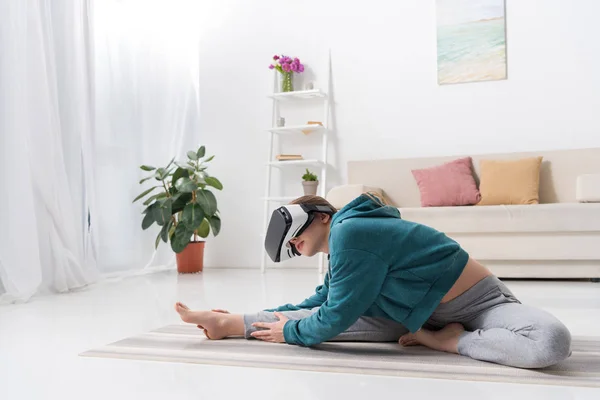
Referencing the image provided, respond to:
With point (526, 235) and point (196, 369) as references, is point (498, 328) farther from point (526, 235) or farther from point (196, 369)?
point (526, 235)

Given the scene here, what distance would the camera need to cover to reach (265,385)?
142 cm

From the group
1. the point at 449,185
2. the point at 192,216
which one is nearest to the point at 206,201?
the point at 192,216

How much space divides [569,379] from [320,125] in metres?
3.77

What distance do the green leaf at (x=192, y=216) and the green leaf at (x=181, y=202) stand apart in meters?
0.12

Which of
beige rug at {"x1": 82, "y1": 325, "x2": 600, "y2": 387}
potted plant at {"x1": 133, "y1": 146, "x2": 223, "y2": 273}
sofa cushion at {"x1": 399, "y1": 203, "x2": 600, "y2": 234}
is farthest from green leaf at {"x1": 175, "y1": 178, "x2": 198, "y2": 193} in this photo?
beige rug at {"x1": 82, "y1": 325, "x2": 600, "y2": 387}

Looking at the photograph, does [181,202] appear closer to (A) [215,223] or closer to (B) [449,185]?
(A) [215,223]

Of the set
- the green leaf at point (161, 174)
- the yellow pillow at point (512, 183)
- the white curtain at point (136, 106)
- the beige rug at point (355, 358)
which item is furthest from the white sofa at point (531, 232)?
the beige rug at point (355, 358)

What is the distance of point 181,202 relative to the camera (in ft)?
16.1

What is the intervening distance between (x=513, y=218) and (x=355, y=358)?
244 cm

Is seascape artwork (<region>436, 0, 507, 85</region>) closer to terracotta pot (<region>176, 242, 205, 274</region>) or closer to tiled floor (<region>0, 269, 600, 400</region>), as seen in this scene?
tiled floor (<region>0, 269, 600, 400</region>)

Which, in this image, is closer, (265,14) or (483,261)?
(483,261)

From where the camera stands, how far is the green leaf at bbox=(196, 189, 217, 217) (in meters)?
4.79

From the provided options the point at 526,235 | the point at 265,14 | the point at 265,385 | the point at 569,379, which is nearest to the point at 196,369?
the point at 265,385

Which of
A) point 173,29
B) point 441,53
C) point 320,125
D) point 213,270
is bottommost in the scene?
point 213,270
